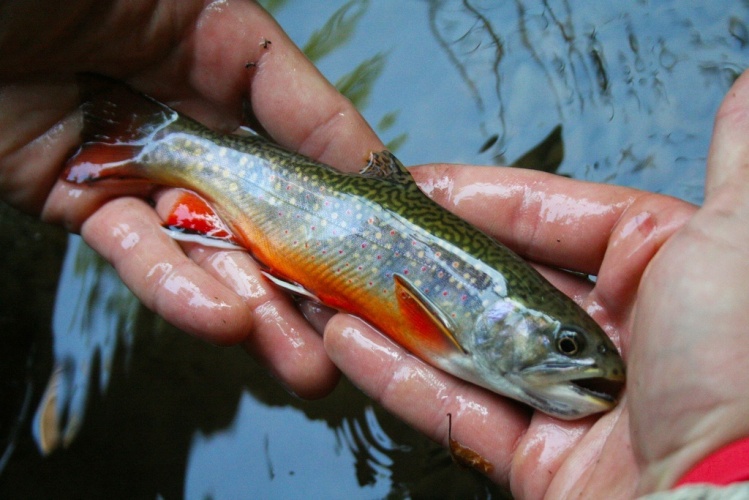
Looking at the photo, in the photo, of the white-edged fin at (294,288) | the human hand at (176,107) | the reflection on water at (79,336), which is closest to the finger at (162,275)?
the human hand at (176,107)

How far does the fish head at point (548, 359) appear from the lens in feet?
8.46

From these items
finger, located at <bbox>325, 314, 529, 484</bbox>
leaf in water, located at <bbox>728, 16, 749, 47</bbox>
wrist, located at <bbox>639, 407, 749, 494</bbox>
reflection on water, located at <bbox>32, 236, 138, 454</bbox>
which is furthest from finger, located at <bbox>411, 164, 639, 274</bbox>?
leaf in water, located at <bbox>728, 16, 749, 47</bbox>

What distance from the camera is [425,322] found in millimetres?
2834

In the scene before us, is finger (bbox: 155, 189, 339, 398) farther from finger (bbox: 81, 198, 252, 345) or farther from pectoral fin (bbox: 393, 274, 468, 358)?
pectoral fin (bbox: 393, 274, 468, 358)

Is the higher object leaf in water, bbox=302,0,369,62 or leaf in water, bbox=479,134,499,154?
leaf in water, bbox=302,0,369,62

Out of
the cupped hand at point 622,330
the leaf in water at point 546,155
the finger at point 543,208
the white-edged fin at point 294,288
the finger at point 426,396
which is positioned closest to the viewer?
the cupped hand at point 622,330

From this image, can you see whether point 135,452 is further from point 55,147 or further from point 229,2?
point 229,2

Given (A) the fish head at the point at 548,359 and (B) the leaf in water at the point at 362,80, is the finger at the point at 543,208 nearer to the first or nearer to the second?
(A) the fish head at the point at 548,359

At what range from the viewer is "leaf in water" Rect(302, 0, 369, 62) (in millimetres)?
5121

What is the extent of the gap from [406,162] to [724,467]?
3.23 metres

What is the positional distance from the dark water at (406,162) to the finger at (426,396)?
994mm

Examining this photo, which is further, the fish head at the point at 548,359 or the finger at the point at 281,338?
the finger at the point at 281,338

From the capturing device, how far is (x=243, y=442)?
396cm

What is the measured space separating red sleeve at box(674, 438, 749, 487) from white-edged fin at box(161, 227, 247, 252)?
2.23 m
